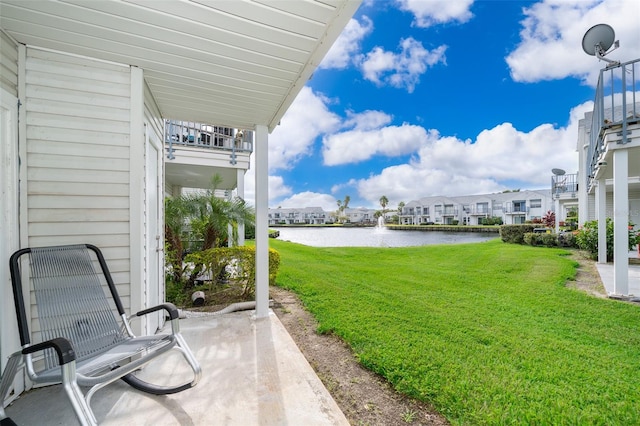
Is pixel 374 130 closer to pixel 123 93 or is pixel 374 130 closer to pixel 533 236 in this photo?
pixel 533 236

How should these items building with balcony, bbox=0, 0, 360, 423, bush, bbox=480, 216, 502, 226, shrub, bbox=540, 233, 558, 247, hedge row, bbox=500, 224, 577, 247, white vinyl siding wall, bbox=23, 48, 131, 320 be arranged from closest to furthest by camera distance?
building with balcony, bbox=0, 0, 360, 423, white vinyl siding wall, bbox=23, 48, 131, 320, hedge row, bbox=500, 224, 577, 247, shrub, bbox=540, 233, 558, 247, bush, bbox=480, 216, 502, 226

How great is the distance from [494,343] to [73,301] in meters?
3.80

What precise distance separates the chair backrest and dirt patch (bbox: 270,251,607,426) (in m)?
1.68

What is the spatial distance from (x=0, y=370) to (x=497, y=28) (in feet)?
50.8

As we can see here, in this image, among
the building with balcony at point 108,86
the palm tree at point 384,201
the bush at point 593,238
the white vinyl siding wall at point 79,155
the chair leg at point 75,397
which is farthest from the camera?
the palm tree at point 384,201

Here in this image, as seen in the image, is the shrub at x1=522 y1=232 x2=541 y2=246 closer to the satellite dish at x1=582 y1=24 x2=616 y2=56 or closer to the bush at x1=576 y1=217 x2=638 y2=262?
the bush at x1=576 y1=217 x2=638 y2=262

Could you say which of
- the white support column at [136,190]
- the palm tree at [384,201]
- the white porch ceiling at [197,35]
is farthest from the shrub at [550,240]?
the palm tree at [384,201]

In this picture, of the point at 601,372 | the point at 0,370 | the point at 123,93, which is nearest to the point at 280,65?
the point at 123,93

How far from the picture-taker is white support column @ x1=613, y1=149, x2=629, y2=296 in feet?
14.5

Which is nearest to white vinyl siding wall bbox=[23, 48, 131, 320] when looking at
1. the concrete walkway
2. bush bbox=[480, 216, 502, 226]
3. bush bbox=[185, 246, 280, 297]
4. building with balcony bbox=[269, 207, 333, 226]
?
bush bbox=[185, 246, 280, 297]

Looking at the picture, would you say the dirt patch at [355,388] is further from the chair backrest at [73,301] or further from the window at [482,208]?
the window at [482,208]

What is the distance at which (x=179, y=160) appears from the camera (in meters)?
6.39

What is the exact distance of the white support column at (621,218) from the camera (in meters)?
4.42

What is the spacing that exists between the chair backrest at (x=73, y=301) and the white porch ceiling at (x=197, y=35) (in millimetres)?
1586
